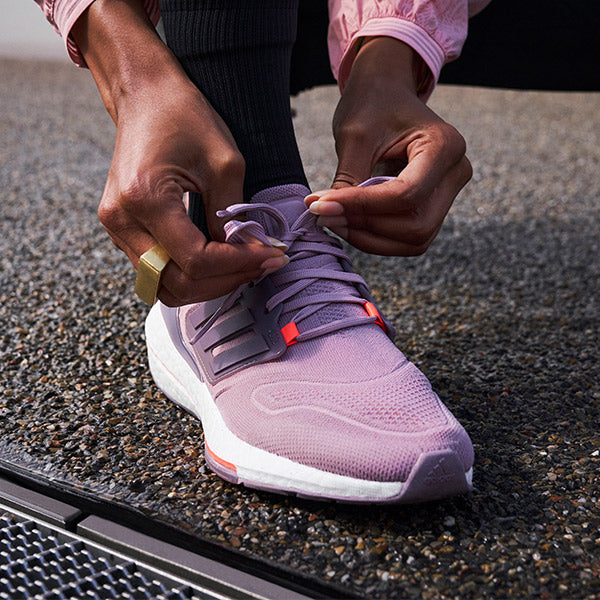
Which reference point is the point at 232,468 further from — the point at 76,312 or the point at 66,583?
the point at 76,312

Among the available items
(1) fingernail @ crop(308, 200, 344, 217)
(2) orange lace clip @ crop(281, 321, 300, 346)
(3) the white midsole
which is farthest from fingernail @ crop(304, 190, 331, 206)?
(3) the white midsole

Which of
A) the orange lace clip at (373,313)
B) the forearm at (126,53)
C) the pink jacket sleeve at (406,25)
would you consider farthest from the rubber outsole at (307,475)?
the pink jacket sleeve at (406,25)

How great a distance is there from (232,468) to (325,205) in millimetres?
318

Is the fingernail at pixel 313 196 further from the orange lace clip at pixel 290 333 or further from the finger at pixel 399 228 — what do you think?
the orange lace clip at pixel 290 333

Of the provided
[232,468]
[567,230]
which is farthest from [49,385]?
[567,230]

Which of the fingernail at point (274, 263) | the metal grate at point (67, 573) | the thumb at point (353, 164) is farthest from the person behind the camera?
the thumb at point (353, 164)

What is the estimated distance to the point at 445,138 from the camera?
88 cm

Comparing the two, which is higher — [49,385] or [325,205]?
[325,205]

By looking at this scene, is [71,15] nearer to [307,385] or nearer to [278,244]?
[278,244]

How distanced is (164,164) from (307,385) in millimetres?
288

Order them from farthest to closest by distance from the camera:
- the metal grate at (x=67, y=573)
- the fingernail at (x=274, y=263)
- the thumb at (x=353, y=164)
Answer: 1. the thumb at (x=353, y=164)
2. the fingernail at (x=274, y=263)
3. the metal grate at (x=67, y=573)

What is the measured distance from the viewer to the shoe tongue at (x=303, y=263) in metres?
0.86

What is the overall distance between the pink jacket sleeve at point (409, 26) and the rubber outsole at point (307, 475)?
1.71 ft

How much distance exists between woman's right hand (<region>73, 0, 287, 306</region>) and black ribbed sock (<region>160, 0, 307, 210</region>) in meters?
0.05
